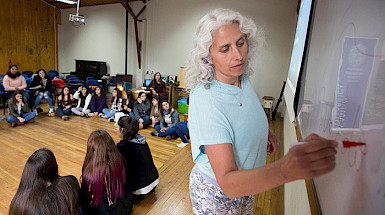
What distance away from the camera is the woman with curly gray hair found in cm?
61

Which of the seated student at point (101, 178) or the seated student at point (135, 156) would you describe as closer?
the seated student at point (101, 178)

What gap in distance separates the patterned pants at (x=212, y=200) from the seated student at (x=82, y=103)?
535cm

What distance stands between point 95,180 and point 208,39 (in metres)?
1.57

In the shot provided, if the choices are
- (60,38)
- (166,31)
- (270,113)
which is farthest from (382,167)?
(60,38)

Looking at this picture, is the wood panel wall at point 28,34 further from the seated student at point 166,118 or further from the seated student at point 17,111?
the seated student at point 166,118

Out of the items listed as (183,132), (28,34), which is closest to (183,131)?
(183,132)

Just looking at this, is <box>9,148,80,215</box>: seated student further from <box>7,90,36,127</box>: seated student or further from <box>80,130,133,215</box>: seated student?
<box>7,90,36,127</box>: seated student

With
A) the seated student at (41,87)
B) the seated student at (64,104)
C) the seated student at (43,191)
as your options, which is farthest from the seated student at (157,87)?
the seated student at (43,191)

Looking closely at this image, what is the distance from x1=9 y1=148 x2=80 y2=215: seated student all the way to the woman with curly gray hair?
1077 millimetres

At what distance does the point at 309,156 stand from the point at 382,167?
0.09 m

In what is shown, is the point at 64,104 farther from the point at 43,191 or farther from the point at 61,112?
the point at 43,191

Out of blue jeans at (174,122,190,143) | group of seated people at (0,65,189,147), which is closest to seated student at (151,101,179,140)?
group of seated people at (0,65,189,147)

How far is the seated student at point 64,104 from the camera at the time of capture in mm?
5383

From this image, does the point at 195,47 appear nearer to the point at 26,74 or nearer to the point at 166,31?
the point at 166,31
